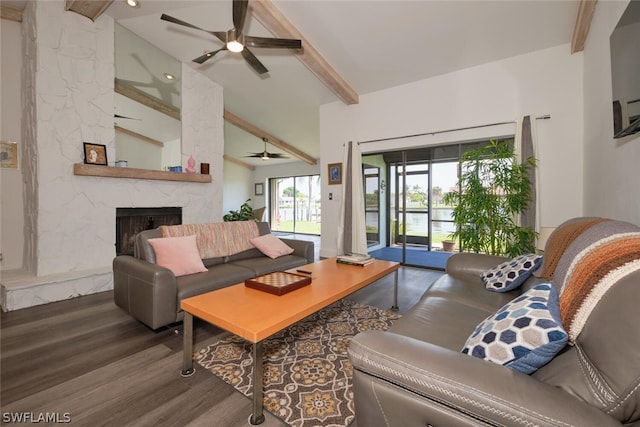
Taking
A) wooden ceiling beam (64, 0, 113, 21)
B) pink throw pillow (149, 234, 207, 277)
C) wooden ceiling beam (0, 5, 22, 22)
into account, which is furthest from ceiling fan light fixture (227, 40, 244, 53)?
wooden ceiling beam (0, 5, 22, 22)

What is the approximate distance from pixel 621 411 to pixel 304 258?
9.39 ft

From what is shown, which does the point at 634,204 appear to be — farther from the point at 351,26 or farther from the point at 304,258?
the point at 351,26

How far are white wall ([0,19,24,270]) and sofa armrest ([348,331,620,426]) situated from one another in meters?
4.53

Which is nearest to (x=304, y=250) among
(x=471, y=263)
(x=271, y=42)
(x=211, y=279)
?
(x=211, y=279)

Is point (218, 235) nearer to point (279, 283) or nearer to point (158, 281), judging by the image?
point (158, 281)

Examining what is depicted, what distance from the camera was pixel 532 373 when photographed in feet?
2.92

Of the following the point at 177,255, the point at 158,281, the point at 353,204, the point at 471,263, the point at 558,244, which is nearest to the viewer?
the point at 558,244

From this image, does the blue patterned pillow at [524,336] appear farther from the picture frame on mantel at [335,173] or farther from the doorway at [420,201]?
the picture frame on mantel at [335,173]

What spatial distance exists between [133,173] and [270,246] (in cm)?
220

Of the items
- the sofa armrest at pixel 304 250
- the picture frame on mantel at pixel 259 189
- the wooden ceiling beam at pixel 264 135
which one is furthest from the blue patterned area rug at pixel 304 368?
the picture frame on mantel at pixel 259 189

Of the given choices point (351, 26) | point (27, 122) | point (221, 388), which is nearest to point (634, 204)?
point (221, 388)

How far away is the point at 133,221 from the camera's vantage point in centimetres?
397

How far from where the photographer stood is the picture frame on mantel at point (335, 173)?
17.3 ft

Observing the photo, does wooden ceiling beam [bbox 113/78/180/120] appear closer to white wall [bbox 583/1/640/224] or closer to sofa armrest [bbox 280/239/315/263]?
sofa armrest [bbox 280/239/315/263]
